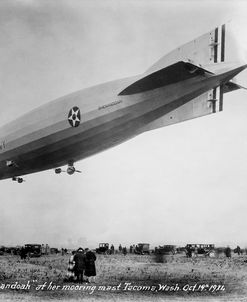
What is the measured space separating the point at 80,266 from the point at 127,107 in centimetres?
573

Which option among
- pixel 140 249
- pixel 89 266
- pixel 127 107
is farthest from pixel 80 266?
pixel 140 249

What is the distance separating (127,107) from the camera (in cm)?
1516

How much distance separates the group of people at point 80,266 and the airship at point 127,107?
13.9ft

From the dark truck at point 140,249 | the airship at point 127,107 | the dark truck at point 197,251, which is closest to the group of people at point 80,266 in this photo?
the airship at point 127,107

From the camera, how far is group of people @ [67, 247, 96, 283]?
15.0m

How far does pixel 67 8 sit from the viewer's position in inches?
600

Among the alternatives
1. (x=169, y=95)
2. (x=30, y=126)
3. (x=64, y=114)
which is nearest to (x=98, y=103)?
(x=64, y=114)

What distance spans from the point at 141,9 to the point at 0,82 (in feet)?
20.9

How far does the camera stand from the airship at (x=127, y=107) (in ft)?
45.2

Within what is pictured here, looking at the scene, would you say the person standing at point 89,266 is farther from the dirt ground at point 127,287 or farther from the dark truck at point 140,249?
the dark truck at point 140,249

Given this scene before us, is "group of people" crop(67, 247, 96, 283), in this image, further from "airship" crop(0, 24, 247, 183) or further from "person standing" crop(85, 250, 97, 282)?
"airship" crop(0, 24, 247, 183)

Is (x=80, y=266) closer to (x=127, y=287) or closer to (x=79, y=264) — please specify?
(x=79, y=264)

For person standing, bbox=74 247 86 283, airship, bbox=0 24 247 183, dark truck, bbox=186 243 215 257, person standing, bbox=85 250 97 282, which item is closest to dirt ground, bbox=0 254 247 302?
person standing, bbox=85 250 97 282

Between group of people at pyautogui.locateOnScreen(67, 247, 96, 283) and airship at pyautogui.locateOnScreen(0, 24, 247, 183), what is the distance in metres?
4.23
